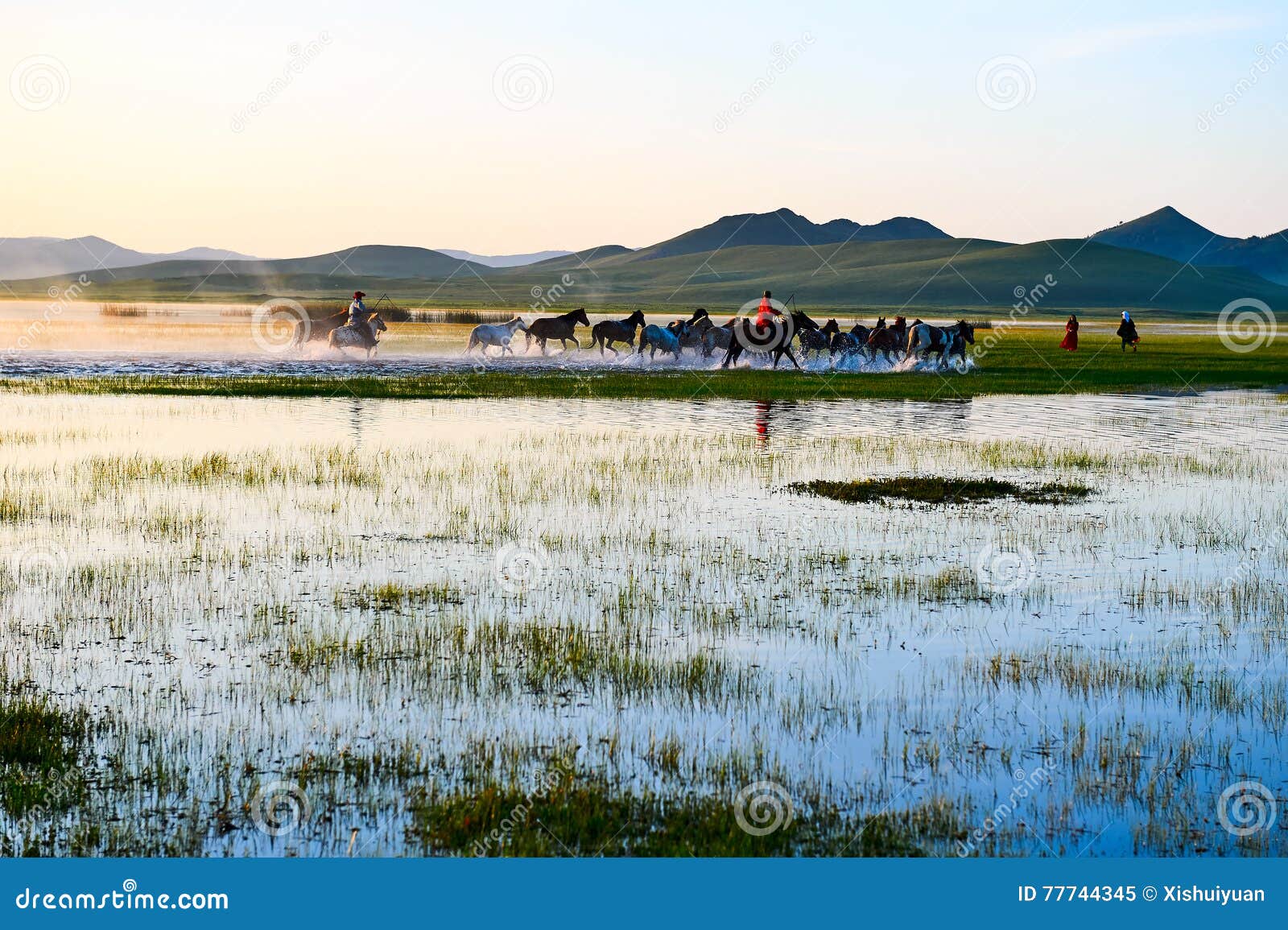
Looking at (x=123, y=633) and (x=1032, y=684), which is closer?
(x=1032, y=684)

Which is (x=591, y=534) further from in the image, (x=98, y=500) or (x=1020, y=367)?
(x=1020, y=367)

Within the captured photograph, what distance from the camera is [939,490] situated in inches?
707

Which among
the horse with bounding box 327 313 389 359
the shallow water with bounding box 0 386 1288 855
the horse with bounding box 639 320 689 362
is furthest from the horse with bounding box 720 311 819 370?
the shallow water with bounding box 0 386 1288 855

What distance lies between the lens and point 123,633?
32.8 feet

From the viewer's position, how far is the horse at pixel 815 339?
4397 centimetres

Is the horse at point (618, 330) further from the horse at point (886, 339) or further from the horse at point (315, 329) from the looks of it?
the horse at point (315, 329)

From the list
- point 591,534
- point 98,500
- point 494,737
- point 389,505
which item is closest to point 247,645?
point 494,737

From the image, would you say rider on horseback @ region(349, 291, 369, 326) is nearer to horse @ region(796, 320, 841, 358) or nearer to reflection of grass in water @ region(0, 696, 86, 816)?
horse @ region(796, 320, 841, 358)

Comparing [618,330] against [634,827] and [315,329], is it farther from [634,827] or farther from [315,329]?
[634,827]

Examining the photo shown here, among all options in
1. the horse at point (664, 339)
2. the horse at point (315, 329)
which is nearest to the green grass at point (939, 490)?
the horse at point (664, 339)

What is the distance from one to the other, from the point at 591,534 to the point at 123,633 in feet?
18.4

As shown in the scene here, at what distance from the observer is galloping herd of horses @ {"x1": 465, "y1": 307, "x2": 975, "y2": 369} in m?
41.4

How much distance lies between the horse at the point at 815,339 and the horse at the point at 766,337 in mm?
1784

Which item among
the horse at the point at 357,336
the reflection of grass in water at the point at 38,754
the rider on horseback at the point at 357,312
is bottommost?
the reflection of grass in water at the point at 38,754
